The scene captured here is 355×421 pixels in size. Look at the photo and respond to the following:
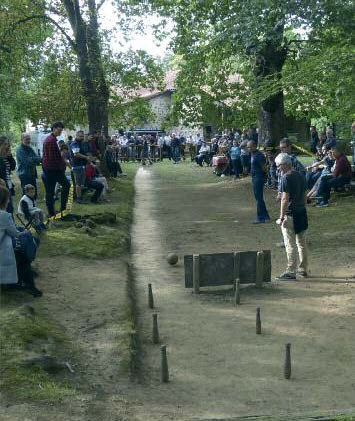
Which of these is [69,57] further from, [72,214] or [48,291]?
[48,291]

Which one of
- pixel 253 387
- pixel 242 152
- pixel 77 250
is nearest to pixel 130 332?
pixel 253 387

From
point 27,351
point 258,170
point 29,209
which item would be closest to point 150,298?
point 27,351

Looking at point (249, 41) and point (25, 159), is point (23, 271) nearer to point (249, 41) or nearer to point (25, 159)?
point (25, 159)

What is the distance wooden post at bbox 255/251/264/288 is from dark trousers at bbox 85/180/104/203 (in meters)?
8.77

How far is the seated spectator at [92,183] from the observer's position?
17.9 meters

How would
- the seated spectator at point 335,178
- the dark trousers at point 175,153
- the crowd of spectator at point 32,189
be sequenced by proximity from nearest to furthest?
the crowd of spectator at point 32,189 < the seated spectator at point 335,178 < the dark trousers at point 175,153

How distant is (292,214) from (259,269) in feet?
3.81

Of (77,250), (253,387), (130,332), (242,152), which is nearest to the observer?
(253,387)

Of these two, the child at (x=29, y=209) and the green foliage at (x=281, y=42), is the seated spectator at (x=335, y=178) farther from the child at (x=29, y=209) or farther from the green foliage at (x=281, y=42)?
the child at (x=29, y=209)

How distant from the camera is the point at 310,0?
42.8 feet

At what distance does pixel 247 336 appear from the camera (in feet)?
27.1

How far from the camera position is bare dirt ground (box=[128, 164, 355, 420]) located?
20.8 ft

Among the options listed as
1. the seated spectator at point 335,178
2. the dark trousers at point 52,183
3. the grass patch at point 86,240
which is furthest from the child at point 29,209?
the seated spectator at point 335,178

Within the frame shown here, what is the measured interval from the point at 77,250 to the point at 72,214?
9.93ft
